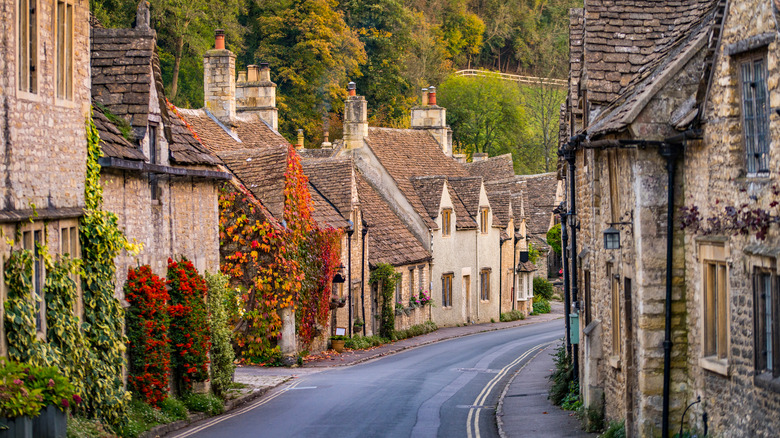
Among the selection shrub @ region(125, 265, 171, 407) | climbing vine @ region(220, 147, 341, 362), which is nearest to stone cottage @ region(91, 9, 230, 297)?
shrub @ region(125, 265, 171, 407)

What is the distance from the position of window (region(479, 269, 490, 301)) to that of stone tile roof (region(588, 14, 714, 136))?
33.6 meters

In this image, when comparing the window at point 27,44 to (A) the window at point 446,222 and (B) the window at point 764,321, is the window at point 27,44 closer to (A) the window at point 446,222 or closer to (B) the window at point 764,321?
(B) the window at point 764,321

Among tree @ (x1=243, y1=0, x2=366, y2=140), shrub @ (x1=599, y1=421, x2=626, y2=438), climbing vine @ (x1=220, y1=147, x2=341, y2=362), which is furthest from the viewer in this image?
tree @ (x1=243, y1=0, x2=366, y2=140)

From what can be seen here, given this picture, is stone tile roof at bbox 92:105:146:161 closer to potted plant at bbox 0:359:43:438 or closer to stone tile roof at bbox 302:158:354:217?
potted plant at bbox 0:359:43:438

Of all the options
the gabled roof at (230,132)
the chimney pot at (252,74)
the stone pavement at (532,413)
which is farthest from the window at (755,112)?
the chimney pot at (252,74)

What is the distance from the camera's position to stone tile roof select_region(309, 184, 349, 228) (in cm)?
3488

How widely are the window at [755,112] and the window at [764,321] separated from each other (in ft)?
4.14

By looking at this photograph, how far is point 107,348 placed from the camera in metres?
16.7

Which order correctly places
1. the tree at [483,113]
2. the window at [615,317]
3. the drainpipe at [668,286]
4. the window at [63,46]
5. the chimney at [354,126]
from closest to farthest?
the drainpipe at [668,286] → the window at [63,46] → the window at [615,317] → the chimney at [354,126] → the tree at [483,113]

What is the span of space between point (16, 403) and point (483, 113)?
74001mm

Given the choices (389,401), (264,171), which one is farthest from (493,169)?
(389,401)

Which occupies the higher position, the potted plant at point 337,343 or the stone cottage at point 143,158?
the stone cottage at point 143,158

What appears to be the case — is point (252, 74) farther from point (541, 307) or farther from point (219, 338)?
point (219, 338)

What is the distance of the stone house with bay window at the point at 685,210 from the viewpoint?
1122cm
